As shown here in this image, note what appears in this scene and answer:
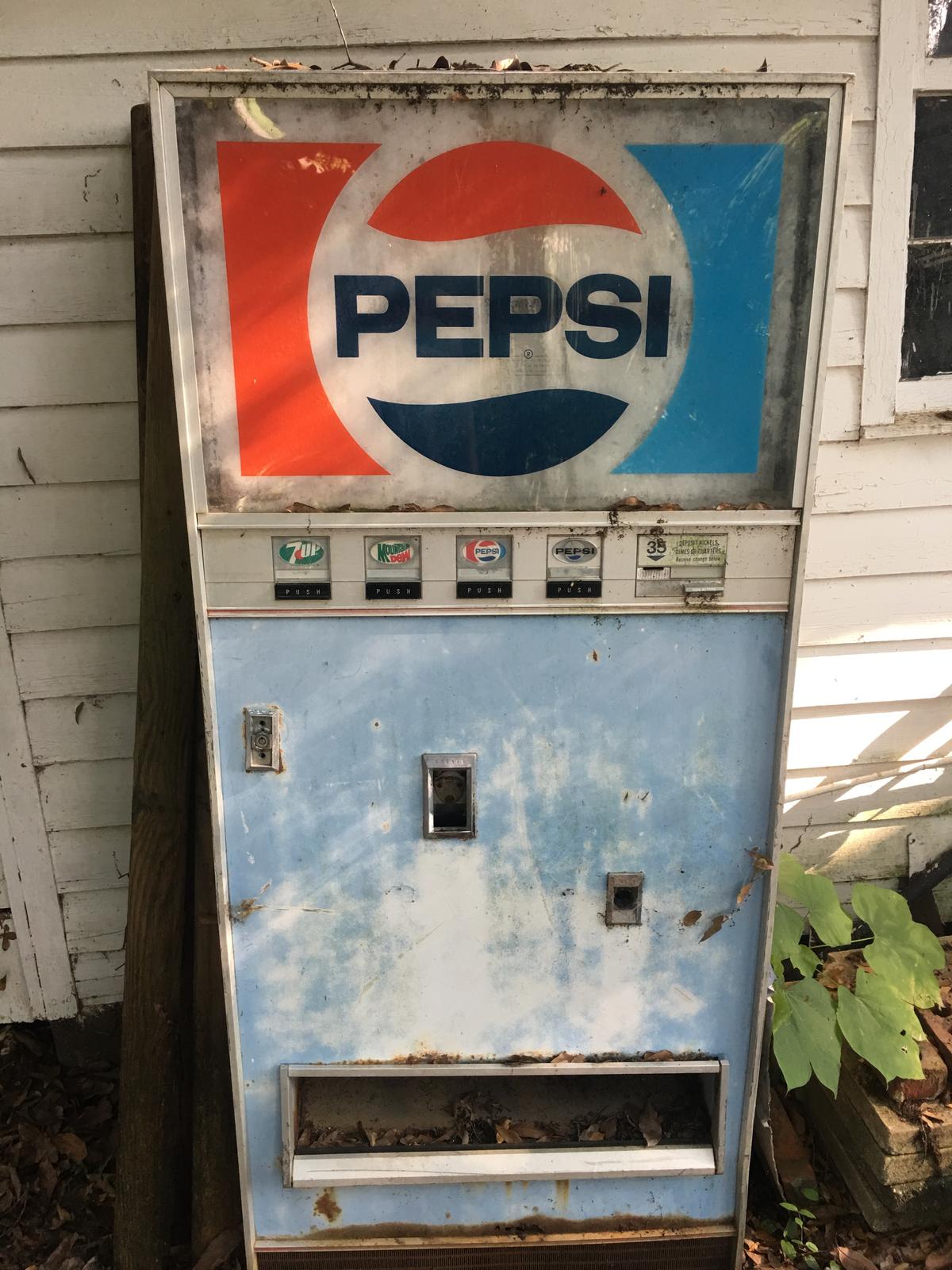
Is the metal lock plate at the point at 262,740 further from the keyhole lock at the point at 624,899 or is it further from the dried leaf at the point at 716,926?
the dried leaf at the point at 716,926

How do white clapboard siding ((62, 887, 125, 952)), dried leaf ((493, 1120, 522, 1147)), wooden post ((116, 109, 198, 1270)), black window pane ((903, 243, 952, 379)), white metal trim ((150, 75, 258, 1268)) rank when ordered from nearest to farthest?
1. white metal trim ((150, 75, 258, 1268))
2. dried leaf ((493, 1120, 522, 1147))
3. wooden post ((116, 109, 198, 1270))
4. black window pane ((903, 243, 952, 379))
5. white clapboard siding ((62, 887, 125, 952))

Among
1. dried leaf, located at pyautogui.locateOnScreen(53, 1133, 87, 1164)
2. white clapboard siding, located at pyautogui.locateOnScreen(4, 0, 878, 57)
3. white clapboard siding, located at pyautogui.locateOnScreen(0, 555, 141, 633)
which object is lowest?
dried leaf, located at pyautogui.locateOnScreen(53, 1133, 87, 1164)

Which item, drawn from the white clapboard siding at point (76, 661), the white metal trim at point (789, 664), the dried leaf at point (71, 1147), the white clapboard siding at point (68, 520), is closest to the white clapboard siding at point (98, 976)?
the dried leaf at point (71, 1147)

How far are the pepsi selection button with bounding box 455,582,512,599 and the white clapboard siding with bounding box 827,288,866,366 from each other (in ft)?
4.02

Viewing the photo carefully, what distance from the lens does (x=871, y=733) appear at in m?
2.57

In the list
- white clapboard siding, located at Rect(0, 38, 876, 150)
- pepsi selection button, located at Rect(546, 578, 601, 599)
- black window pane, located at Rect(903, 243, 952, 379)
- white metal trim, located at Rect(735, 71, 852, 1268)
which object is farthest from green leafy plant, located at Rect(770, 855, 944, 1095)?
white clapboard siding, located at Rect(0, 38, 876, 150)

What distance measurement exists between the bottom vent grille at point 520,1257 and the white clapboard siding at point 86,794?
114 centimetres

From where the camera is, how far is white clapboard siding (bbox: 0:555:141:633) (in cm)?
217

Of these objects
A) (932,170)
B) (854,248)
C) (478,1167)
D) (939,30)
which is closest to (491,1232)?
(478,1167)

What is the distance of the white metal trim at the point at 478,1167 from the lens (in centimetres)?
172

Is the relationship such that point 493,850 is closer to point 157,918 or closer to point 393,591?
point 393,591

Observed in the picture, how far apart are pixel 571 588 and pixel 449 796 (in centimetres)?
46

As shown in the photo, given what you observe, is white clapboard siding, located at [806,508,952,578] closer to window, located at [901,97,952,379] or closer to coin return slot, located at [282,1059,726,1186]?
window, located at [901,97,952,379]

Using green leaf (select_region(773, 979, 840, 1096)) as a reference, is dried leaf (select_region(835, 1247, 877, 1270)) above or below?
below
